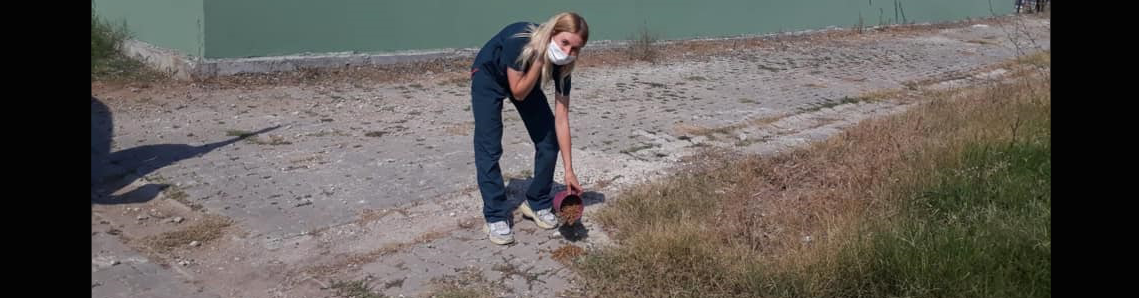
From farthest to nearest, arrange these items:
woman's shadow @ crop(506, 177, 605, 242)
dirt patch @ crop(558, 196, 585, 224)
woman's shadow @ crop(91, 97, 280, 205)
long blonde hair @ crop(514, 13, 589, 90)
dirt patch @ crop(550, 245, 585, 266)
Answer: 1. woman's shadow @ crop(91, 97, 280, 205)
2. woman's shadow @ crop(506, 177, 605, 242)
3. dirt patch @ crop(558, 196, 585, 224)
4. dirt patch @ crop(550, 245, 585, 266)
5. long blonde hair @ crop(514, 13, 589, 90)

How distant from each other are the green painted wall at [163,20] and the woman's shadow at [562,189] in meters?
4.26

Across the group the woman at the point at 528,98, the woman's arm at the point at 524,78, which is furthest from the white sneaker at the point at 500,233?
the woman's arm at the point at 524,78

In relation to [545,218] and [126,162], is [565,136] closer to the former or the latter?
[545,218]

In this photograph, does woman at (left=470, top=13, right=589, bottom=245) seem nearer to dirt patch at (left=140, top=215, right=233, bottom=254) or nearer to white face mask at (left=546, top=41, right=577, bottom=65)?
white face mask at (left=546, top=41, right=577, bottom=65)

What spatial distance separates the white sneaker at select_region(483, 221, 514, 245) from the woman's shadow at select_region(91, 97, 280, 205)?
2.16m

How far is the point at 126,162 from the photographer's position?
19.4 feet

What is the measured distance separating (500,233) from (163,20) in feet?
19.7

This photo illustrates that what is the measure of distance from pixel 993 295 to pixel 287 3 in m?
7.29

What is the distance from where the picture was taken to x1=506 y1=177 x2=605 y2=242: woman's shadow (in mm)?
4695

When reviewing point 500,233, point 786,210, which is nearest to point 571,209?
point 500,233

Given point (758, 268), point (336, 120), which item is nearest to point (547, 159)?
point (758, 268)

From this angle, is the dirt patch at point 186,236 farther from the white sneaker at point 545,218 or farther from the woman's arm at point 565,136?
the woman's arm at point 565,136

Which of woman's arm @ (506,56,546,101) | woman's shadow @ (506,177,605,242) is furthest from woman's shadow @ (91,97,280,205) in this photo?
woman's arm @ (506,56,546,101)

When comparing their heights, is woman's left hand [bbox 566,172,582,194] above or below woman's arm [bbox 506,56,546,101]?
below
